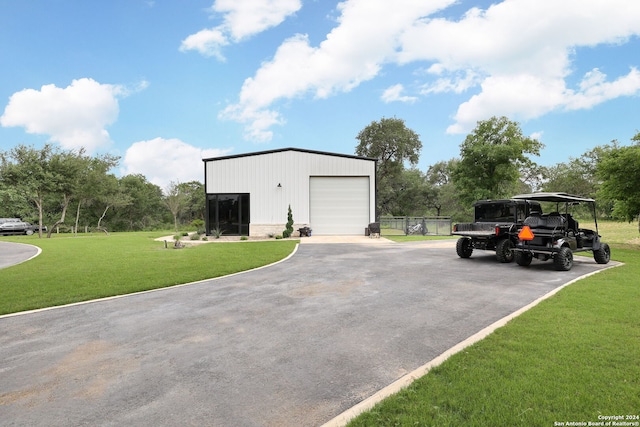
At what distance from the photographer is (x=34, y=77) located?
18297 millimetres

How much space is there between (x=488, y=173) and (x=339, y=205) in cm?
1603

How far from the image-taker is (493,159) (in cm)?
2844

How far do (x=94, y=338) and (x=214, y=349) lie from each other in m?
1.67

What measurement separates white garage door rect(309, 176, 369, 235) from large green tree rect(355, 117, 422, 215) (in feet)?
66.5

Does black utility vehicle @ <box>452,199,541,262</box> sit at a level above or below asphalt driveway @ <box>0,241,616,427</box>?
above

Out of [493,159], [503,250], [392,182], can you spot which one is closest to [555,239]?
[503,250]

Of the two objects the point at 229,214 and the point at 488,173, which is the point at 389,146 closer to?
the point at 488,173

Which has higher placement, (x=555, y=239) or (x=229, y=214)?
(x=229, y=214)

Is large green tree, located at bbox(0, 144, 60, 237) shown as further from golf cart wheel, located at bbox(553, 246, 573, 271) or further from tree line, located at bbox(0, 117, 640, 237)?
golf cart wheel, located at bbox(553, 246, 573, 271)

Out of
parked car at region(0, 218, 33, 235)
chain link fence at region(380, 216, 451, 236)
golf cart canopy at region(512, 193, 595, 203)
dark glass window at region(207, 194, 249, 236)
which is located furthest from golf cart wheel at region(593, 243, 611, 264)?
parked car at region(0, 218, 33, 235)

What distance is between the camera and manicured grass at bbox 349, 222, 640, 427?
89.8 inches

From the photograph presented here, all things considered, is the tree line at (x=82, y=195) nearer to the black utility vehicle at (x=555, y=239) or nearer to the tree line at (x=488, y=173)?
the black utility vehicle at (x=555, y=239)

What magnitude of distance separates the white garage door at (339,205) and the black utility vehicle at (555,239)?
40.2 feet

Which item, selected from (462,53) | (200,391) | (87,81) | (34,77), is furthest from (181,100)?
(200,391)
